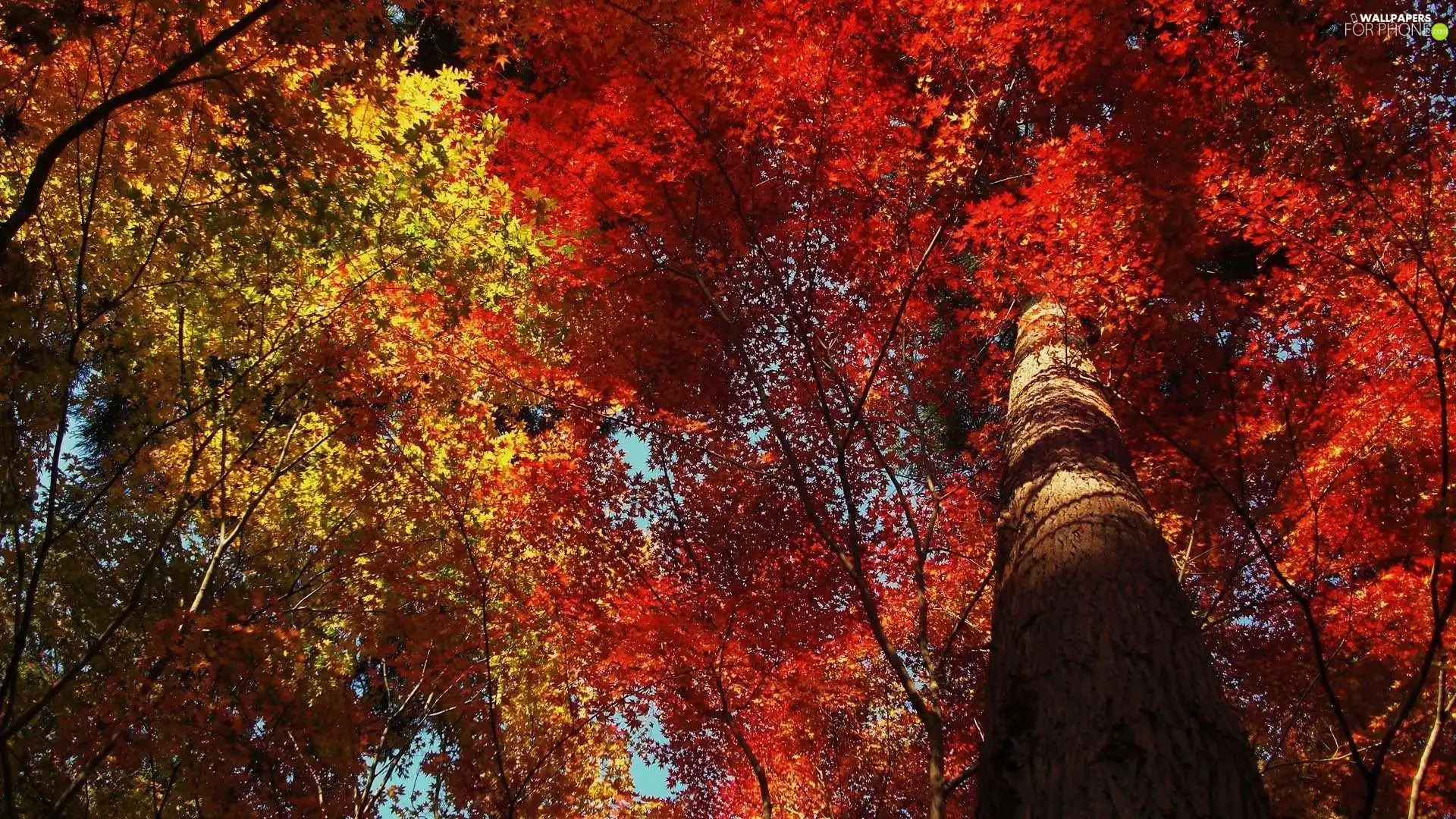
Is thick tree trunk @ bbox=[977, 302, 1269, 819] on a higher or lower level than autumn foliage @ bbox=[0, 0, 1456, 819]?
lower

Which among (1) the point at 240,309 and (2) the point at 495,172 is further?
(2) the point at 495,172

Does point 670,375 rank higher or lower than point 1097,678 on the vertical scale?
higher

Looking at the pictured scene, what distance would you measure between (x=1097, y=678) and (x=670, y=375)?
9.32 metres

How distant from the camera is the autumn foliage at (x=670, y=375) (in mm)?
5848

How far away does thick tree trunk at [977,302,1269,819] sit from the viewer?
2.34 m

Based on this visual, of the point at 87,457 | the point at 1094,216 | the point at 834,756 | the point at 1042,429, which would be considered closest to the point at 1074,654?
the point at 1042,429

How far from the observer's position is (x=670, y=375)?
459 inches

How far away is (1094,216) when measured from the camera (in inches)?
310

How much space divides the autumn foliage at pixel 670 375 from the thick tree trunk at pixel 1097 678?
0.29 metres

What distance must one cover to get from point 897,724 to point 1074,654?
36.7ft

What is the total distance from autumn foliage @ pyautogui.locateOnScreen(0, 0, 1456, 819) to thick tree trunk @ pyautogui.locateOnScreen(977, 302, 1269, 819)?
11.6 inches

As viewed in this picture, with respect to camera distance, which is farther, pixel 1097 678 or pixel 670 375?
pixel 670 375

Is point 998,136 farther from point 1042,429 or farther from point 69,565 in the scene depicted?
point 69,565

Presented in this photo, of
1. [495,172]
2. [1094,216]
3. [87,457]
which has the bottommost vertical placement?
[87,457]
